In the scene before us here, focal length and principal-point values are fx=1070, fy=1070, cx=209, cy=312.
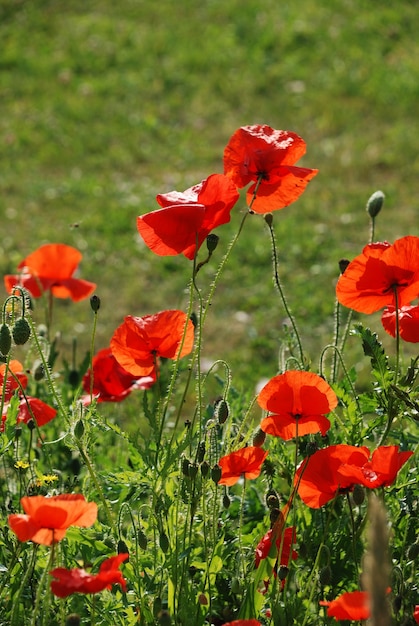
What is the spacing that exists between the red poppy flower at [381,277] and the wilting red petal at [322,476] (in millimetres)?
294

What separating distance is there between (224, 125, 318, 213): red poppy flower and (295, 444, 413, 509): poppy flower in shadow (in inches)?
19.8

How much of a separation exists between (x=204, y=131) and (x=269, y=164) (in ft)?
19.8

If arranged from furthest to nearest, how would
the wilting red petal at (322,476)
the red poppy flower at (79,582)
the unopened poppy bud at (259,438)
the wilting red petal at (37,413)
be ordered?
the wilting red petal at (37,413) < the unopened poppy bud at (259,438) < the wilting red petal at (322,476) < the red poppy flower at (79,582)

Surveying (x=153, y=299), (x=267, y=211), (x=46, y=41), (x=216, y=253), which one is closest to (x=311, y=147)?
(x=216, y=253)

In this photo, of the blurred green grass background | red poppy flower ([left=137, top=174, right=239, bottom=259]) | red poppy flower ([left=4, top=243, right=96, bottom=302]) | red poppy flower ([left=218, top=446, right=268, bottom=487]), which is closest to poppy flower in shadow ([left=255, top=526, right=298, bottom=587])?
red poppy flower ([left=218, top=446, right=268, bottom=487])

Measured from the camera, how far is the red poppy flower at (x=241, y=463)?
187 centimetres

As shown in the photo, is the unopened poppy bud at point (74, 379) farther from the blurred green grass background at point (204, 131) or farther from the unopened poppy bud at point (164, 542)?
the blurred green grass background at point (204, 131)

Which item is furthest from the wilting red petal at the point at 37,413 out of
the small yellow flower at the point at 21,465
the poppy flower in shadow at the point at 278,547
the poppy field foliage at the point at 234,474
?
the poppy flower in shadow at the point at 278,547

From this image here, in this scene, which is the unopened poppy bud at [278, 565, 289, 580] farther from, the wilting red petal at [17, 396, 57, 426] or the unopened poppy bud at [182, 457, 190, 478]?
the wilting red petal at [17, 396, 57, 426]

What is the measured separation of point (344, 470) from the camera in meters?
1.67

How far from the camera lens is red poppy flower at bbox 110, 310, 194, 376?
6.78ft

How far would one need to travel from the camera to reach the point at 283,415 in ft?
6.10

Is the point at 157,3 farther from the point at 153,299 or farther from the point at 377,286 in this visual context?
the point at 377,286

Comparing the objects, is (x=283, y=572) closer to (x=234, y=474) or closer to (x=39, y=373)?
(x=234, y=474)
